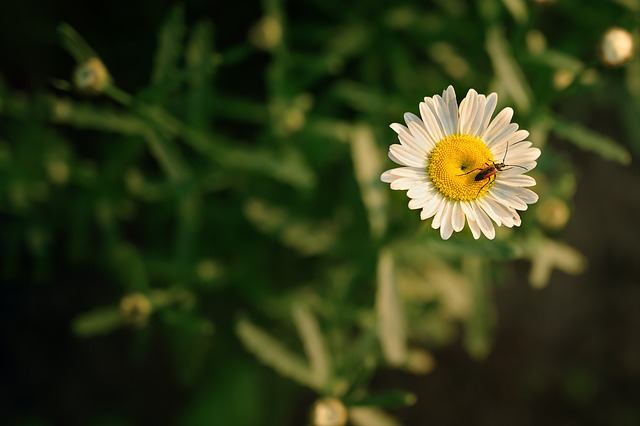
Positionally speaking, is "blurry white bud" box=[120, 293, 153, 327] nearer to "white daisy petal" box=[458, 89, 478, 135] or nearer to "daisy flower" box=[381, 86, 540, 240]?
"daisy flower" box=[381, 86, 540, 240]

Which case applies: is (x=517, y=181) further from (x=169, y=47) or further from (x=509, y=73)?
(x=169, y=47)

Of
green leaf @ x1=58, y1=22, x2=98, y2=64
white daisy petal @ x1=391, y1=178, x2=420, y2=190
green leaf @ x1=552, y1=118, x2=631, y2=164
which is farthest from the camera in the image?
green leaf @ x1=552, y1=118, x2=631, y2=164

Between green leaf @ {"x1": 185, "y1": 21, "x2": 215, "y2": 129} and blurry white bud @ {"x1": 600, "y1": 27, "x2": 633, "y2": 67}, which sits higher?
blurry white bud @ {"x1": 600, "y1": 27, "x2": 633, "y2": 67}

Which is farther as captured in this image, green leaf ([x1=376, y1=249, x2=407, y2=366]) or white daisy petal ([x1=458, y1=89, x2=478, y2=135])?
green leaf ([x1=376, y1=249, x2=407, y2=366])

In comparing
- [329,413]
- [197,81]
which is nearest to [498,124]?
[329,413]

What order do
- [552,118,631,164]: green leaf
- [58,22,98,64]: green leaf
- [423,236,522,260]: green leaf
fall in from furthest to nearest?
[552,118,631,164]: green leaf
[423,236,522,260]: green leaf
[58,22,98,64]: green leaf

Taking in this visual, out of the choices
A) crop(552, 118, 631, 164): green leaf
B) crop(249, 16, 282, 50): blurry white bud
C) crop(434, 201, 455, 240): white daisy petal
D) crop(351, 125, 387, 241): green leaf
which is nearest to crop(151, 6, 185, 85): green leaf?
crop(249, 16, 282, 50): blurry white bud
